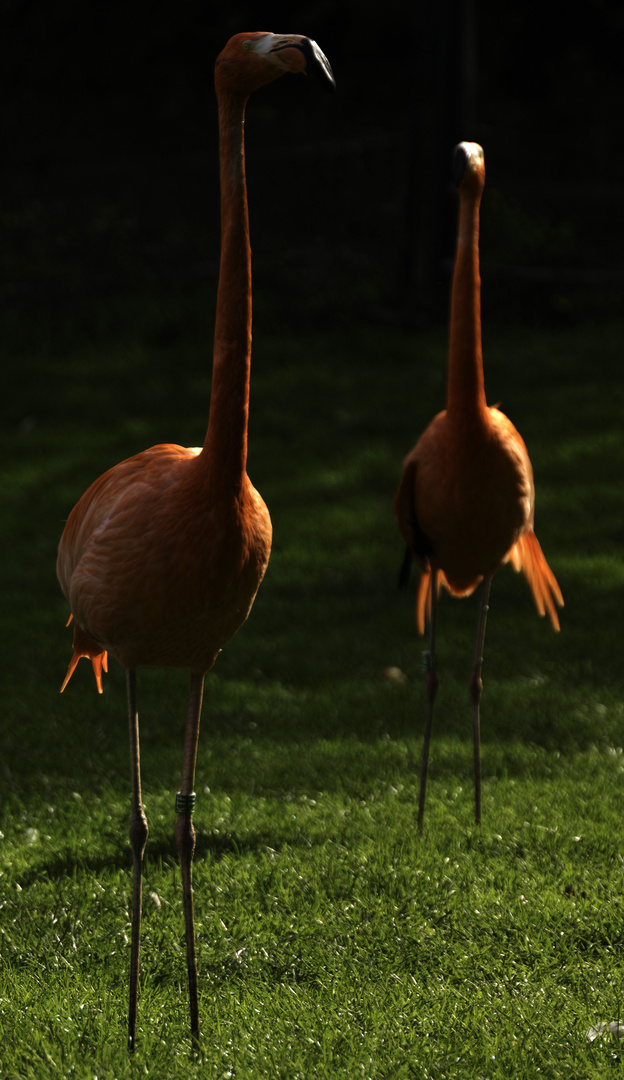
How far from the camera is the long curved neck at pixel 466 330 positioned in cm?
414

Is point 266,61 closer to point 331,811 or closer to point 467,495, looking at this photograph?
point 467,495

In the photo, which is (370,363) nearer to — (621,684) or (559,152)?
(559,152)

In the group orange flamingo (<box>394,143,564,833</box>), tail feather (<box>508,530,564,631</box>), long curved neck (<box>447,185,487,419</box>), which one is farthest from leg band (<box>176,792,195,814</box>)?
tail feather (<box>508,530,564,631</box>)

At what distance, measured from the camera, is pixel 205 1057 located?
10.2 feet

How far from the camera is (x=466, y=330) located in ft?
13.6

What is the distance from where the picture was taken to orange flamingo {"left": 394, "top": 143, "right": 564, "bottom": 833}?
4.14 m

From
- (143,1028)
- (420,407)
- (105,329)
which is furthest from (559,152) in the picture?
(143,1028)

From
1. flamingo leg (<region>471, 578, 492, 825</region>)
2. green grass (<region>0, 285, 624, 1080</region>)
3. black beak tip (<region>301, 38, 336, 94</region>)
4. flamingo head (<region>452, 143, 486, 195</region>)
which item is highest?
black beak tip (<region>301, 38, 336, 94</region>)

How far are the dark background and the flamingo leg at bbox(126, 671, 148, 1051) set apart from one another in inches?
373

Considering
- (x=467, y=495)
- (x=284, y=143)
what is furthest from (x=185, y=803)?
(x=284, y=143)

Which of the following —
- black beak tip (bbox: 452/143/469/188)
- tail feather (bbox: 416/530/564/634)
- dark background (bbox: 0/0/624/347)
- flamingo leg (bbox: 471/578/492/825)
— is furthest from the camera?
dark background (bbox: 0/0/624/347)

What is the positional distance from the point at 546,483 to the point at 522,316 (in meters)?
3.99

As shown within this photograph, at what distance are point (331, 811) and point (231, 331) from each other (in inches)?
94.6

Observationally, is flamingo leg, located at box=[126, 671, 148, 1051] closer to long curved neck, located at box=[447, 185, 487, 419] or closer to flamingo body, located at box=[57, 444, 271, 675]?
flamingo body, located at box=[57, 444, 271, 675]
